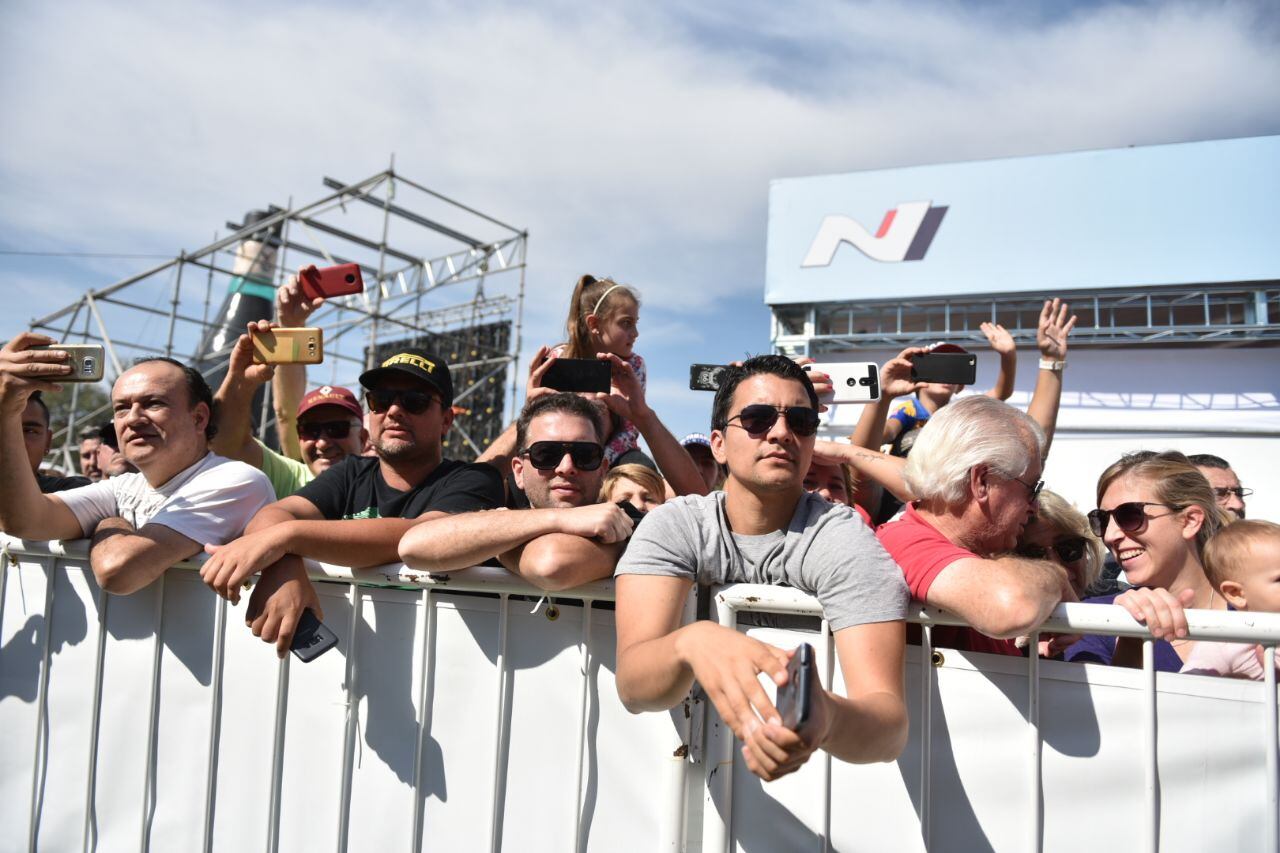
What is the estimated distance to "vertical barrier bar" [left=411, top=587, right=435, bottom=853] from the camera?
7.02ft

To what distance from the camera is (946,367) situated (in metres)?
3.04

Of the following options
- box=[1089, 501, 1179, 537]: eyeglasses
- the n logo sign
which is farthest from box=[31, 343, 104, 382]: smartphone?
the n logo sign

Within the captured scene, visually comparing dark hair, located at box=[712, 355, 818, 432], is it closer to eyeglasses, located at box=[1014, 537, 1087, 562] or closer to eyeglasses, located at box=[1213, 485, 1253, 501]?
eyeglasses, located at box=[1014, 537, 1087, 562]

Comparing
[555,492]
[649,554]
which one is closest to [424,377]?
[555,492]

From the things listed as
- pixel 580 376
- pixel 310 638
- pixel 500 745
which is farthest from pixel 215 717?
pixel 580 376

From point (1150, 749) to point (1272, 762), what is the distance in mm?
221

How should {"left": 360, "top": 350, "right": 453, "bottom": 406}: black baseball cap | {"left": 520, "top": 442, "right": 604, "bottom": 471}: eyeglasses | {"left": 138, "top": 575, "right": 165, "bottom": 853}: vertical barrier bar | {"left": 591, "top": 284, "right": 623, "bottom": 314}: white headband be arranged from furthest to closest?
{"left": 591, "top": 284, "right": 623, "bottom": 314}: white headband < {"left": 360, "top": 350, "right": 453, "bottom": 406}: black baseball cap < {"left": 520, "top": 442, "right": 604, "bottom": 471}: eyeglasses < {"left": 138, "top": 575, "right": 165, "bottom": 853}: vertical barrier bar

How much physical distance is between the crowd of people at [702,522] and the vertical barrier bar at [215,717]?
0.75 ft

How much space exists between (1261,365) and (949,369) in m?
9.97

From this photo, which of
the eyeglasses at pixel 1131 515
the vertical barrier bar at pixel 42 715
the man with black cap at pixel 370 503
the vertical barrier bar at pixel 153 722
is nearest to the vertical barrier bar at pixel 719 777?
the man with black cap at pixel 370 503

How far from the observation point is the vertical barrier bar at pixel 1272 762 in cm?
162

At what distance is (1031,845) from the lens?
171cm

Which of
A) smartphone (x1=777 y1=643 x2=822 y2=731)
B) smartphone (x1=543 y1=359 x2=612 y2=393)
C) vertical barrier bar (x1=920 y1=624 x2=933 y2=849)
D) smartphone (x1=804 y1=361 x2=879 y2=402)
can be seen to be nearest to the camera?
smartphone (x1=777 y1=643 x2=822 y2=731)

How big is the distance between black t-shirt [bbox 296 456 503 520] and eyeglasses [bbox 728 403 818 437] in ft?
3.53
